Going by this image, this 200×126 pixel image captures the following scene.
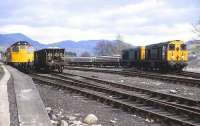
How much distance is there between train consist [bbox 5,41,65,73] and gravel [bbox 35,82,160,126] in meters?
20.2

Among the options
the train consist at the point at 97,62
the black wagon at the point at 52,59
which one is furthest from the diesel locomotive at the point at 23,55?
the train consist at the point at 97,62

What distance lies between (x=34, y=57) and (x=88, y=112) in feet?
106

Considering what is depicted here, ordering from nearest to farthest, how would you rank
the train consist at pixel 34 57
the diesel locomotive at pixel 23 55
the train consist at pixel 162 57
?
the train consist at pixel 162 57
the train consist at pixel 34 57
the diesel locomotive at pixel 23 55

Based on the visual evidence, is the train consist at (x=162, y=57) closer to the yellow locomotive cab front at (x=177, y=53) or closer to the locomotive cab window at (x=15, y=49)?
the yellow locomotive cab front at (x=177, y=53)

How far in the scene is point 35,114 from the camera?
10680 mm

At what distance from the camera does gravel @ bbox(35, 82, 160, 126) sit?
11283 mm

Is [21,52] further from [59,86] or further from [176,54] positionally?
[59,86]

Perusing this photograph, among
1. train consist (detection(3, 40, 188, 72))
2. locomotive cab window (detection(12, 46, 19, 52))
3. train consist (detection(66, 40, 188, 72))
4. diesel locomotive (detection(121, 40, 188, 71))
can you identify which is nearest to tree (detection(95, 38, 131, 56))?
train consist (detection(3, 40, 188, 72))

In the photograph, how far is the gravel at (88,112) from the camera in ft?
37.0

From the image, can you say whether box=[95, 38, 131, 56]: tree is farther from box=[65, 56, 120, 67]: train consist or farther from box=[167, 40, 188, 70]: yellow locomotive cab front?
box=[167, 40, 188, 70]: yellow locomotive cab front

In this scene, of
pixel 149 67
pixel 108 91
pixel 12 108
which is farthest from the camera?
pixel 149 67

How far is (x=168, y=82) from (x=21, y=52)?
900 inches

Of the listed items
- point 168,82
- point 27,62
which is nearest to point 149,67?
point 27,62

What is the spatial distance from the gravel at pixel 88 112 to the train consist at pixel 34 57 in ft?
66.2
